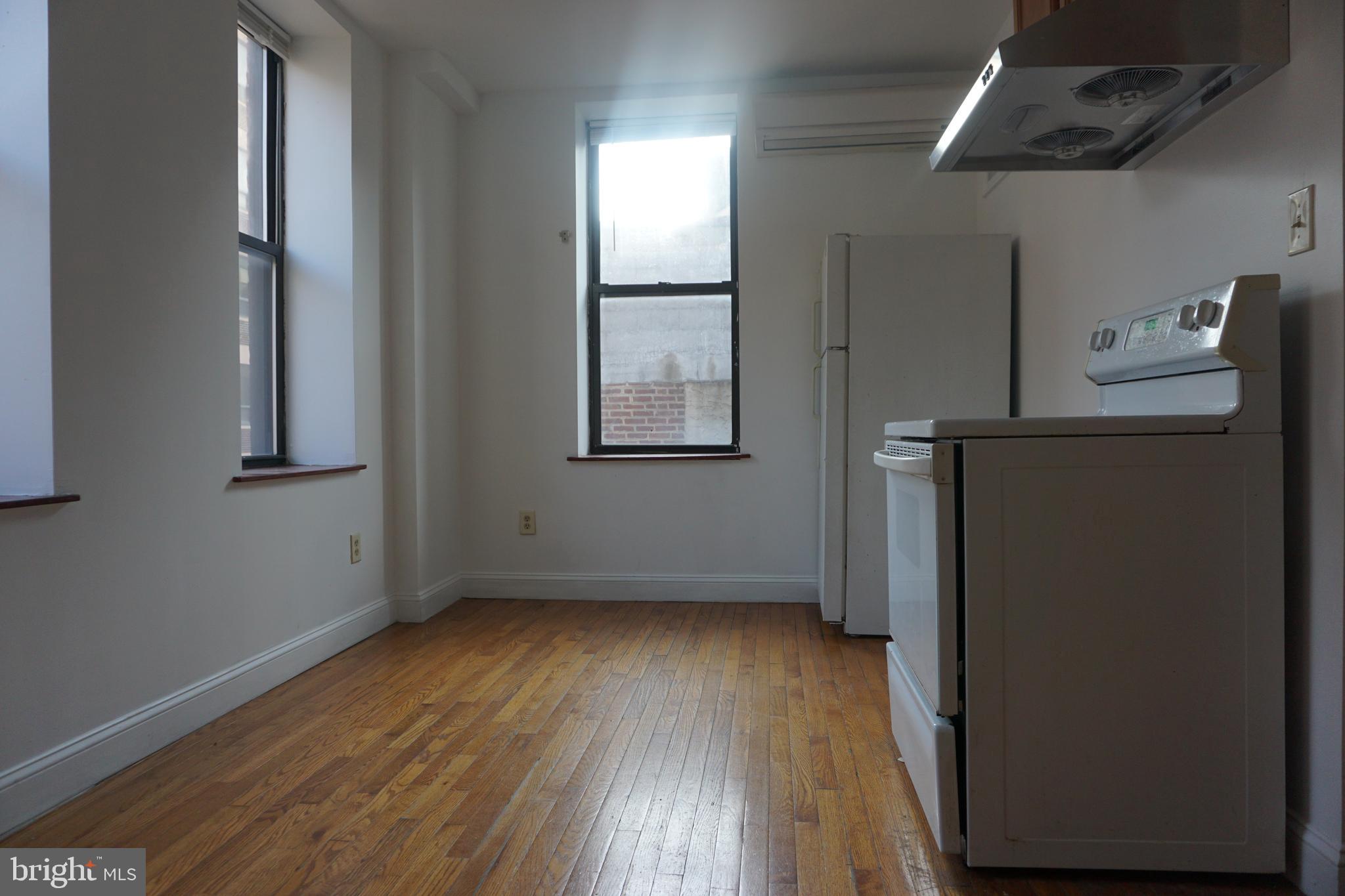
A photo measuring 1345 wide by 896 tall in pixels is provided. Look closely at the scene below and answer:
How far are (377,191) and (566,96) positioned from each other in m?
1.08

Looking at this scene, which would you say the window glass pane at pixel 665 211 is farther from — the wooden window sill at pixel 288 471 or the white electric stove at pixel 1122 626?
the white electric stove at pixel 1122 626

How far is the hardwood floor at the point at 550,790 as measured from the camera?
1.47 meters

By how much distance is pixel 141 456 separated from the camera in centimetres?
203

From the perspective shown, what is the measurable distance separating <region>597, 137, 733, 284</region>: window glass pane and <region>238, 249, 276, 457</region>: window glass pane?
62.8 inches

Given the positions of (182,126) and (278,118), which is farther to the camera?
(278,118)

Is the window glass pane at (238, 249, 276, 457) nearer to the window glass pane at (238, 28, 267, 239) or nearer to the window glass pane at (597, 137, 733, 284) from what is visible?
the window glass pane at (238, 28, 267, 239)

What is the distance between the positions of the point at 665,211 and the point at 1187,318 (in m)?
2.82

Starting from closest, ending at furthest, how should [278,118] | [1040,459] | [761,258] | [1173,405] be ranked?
[1040,459], [1173,405], [278,118], [761,258]

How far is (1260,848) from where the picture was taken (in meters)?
1.40

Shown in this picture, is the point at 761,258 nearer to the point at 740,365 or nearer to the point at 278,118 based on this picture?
the point at 740,365

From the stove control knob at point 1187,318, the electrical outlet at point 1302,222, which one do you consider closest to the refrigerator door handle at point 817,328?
the stove control knob at point 1187,318

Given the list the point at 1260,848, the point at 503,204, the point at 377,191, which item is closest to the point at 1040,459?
the point at 1260,848

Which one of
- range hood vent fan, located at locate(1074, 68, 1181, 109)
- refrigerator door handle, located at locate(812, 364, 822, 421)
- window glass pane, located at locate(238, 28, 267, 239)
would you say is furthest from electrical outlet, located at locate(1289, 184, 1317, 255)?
window glass pane, located at locate(238, 28, 267, 239)

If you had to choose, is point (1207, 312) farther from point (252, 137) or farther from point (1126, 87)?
point (252, 137)
